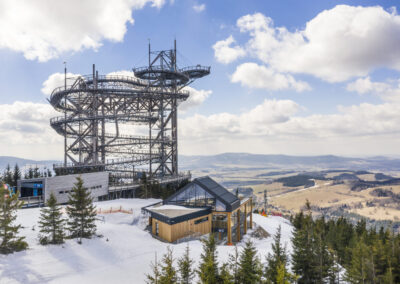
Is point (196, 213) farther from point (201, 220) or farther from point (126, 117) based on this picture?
point (126, 117)

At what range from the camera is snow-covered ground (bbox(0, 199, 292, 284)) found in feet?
52.6

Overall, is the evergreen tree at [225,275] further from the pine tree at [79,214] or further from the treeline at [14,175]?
the treeline at [14,175]

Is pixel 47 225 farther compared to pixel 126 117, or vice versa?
pixel 126 117

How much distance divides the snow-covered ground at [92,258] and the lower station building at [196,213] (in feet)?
5.56

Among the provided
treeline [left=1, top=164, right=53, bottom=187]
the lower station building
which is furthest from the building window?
treeline [left=1, top=164, right=53, bottom=187]

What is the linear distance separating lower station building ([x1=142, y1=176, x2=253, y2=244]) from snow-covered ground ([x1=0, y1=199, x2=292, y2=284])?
1.69 m

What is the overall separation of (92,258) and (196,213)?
10.9 meters

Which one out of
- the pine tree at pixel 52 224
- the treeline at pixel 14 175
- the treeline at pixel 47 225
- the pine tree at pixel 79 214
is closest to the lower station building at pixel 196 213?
the treeline at pixel 47 225

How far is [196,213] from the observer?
1042 inches

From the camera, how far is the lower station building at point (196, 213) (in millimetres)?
25192

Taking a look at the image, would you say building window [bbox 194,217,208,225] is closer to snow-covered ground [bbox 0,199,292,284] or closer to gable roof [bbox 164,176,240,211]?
snow-covered ground [bbox 0,199,292,284]

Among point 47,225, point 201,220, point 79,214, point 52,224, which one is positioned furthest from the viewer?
point 201,220

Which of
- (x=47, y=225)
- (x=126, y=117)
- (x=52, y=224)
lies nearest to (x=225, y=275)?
(x=52, y=224)

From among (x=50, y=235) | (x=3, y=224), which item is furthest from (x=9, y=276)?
(x=50, y=235)
